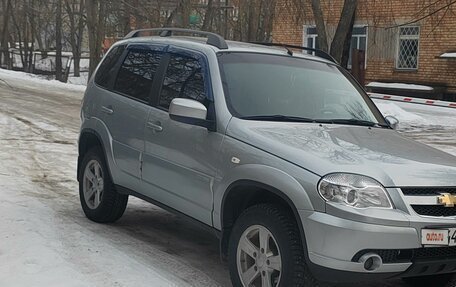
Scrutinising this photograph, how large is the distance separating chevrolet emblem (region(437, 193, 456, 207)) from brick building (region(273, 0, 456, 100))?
18.5 meters

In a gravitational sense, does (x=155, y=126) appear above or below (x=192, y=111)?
below

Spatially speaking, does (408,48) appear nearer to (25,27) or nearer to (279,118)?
(279,118)

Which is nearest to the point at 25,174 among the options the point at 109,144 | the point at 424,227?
the point at 109,144

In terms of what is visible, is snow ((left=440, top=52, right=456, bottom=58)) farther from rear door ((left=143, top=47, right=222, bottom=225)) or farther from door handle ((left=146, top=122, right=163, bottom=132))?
door handle ((left=146, top=122, right=163, bottom=132))

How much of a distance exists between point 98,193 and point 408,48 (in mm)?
21207

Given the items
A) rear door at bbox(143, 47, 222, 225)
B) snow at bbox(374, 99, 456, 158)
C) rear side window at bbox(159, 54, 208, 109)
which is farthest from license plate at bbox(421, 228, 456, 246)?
snow at bbox(374, 99, 456, 158)

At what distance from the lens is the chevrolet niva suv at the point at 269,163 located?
3.77 m

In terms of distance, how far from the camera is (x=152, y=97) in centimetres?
556

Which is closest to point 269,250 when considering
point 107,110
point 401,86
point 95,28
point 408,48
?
point 107,110

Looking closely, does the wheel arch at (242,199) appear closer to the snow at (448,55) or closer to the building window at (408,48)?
the snow at (448,55)

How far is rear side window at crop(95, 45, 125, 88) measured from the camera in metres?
6.42

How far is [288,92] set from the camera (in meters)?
5.05

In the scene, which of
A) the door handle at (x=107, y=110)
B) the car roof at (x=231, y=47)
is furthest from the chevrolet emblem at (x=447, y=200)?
the door handle at (x=107, y=110)

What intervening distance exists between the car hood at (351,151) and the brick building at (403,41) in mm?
17803
